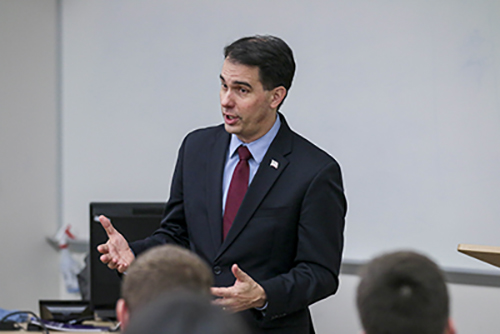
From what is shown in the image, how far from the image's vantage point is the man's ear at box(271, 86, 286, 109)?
6.26ft

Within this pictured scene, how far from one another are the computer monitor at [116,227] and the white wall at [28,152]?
137 centimetres

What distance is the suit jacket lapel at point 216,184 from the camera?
185 cm

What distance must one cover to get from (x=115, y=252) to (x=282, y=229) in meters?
0.48

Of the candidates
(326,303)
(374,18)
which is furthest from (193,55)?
(326,303)

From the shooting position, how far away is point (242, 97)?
1857mm

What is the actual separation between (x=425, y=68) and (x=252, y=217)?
1.50 metres

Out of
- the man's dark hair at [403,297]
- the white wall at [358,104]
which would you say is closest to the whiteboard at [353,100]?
the white wall at [358,104]

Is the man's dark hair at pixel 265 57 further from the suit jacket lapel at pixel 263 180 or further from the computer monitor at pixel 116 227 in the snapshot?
the computer monitor at pixel 116 227

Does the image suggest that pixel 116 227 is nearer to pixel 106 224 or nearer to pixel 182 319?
pixel 106 224

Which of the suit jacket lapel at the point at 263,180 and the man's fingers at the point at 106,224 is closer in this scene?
the man's fingers at the point at 106,224

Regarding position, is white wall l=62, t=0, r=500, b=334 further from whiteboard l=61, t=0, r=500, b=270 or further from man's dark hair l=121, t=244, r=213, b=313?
man's dark hair l=121, t=244, r=213, b=313

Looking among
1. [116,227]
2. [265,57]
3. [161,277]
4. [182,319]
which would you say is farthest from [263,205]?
[182,319]

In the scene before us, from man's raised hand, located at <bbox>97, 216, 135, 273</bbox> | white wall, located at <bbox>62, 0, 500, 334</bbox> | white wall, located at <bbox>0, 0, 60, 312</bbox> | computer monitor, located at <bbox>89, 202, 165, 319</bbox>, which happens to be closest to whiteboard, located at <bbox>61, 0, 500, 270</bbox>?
white wall, located at <bbox>62, 0, 500, 334</bbox>

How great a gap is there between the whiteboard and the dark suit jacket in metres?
1.18
